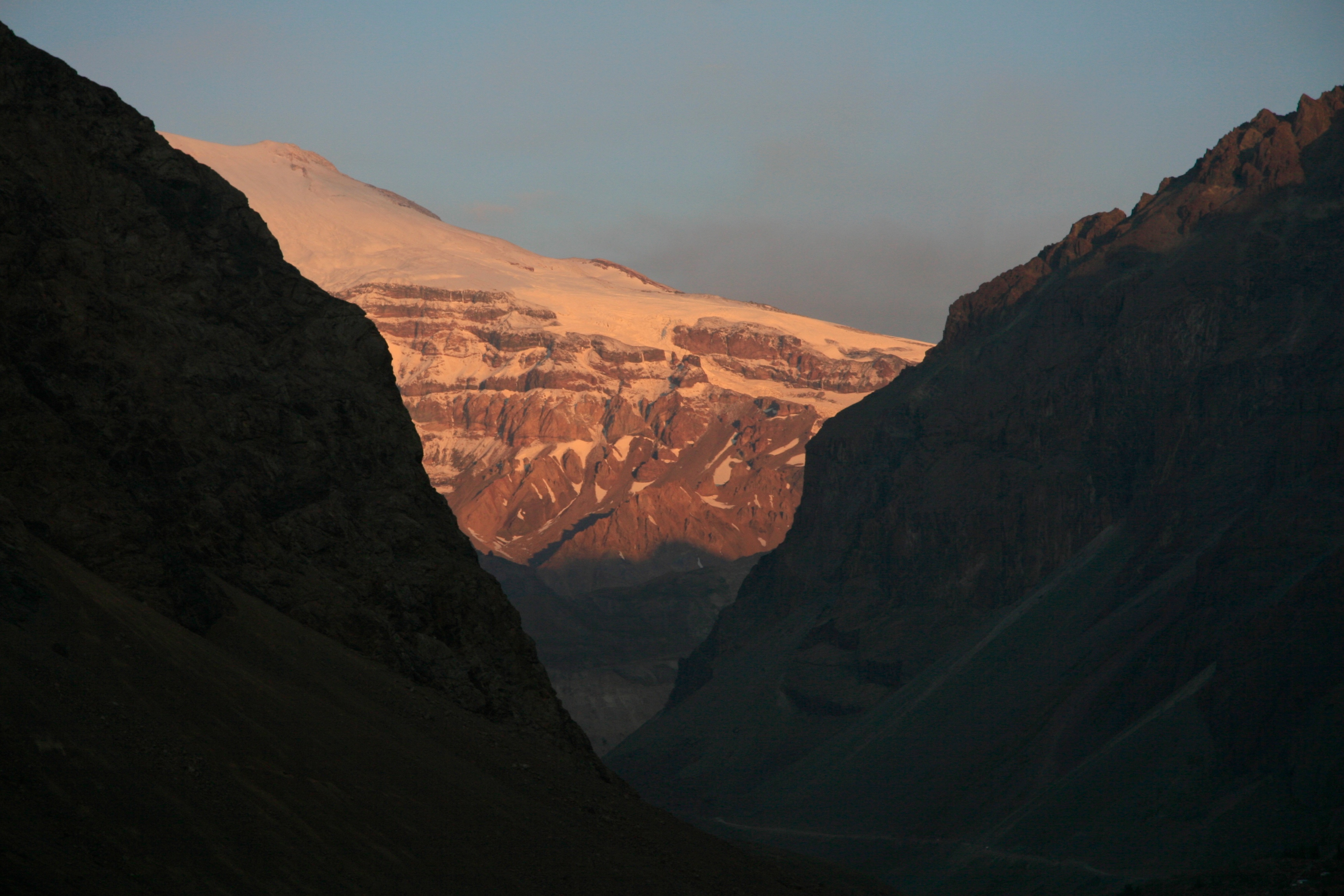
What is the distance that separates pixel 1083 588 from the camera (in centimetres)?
12606

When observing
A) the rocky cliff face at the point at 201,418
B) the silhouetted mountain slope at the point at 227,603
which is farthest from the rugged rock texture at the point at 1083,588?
the rocky cliff face at the point at 201,418

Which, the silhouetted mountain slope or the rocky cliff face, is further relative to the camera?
the rocky cliff face

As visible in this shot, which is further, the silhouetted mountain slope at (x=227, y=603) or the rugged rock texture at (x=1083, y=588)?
the rugged rock texture at (x=1083, y=588)

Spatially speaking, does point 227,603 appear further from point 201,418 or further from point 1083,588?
point 1083,588

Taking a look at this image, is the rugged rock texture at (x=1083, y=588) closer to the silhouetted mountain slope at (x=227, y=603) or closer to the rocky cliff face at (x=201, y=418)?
the silhouetted mountain slope at (x=227, y=603)

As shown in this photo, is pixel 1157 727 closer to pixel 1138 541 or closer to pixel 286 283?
pixel 1138 541

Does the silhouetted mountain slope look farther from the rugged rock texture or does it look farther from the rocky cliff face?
the rugged rock texture

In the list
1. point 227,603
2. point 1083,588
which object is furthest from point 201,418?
point 1083,588

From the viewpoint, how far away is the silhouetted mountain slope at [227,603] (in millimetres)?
24047

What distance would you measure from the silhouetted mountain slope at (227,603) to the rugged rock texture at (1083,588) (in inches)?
1317

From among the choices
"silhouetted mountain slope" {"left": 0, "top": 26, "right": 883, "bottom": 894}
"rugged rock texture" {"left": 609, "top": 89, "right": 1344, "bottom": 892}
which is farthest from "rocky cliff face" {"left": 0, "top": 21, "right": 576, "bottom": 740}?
"rugged rock texture" {"left": 609, "top": 89, "right": 1344, "bottom": 892}

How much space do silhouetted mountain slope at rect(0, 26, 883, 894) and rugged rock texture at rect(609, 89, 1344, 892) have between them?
110ft

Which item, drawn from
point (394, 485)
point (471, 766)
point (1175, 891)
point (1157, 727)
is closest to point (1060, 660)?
point (1157, 727)

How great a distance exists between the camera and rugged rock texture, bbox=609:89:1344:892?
81.5 metres
